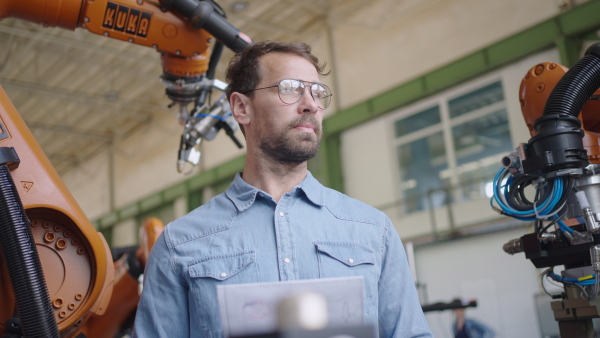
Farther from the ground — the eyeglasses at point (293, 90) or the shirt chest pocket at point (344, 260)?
the eyeglasses at point (293, 90)

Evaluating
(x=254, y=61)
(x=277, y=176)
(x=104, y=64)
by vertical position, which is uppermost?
(x=104, y=64)

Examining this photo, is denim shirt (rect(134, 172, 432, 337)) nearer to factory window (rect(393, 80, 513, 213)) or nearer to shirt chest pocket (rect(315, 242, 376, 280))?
shirt chest pocket (rect(315, 242, 376, 280))

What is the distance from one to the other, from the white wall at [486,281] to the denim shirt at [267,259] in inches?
Result: 285

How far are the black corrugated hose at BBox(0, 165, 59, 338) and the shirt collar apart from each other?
2.69 ft

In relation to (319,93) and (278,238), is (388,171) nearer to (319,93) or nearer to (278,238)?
(319,93)

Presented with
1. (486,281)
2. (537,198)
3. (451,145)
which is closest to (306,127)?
(537,198)

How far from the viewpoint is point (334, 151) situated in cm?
1228

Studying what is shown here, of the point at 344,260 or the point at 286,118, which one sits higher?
the point at 286,118

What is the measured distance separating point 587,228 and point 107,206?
1799 centimetres

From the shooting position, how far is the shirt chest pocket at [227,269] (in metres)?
1.88

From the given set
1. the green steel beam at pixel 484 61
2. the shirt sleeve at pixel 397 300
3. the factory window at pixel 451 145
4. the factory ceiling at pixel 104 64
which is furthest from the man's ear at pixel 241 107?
the factory ceiling at pixel 104 64

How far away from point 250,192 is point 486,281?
27.5 ft

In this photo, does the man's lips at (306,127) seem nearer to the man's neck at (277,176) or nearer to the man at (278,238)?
the man at (278,238)

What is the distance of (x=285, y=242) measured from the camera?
6.31ft
